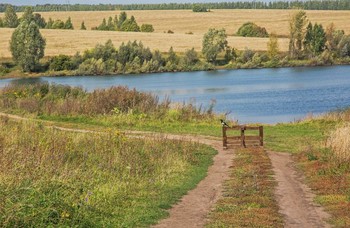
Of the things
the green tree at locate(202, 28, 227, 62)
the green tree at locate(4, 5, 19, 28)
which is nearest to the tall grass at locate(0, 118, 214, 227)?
the green tree at locate(202, 28, 227, 62)

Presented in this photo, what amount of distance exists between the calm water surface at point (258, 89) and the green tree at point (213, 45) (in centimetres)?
841

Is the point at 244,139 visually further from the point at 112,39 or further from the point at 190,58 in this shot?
the point at 112,39

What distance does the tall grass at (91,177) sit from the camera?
12.6m

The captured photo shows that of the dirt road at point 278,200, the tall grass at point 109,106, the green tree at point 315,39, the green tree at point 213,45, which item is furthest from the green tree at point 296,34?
the dirt road at point 278,200

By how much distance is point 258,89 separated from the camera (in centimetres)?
7200

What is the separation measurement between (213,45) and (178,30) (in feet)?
182

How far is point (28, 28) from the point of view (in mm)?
111188

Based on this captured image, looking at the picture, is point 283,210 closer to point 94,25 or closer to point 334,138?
point 334,138

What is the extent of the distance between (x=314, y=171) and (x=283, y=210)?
589 centimetres

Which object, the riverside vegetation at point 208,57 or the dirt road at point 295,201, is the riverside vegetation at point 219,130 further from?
the riverside vegetation at point 208,57

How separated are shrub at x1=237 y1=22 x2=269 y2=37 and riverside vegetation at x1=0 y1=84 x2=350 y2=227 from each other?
10126 cm

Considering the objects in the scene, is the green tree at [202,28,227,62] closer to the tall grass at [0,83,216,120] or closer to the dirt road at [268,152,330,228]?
the tall grass at [0,83,216,120]

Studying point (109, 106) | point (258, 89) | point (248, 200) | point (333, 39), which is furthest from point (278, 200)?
point (333, 39)

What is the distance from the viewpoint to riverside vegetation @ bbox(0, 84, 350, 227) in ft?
52.1
